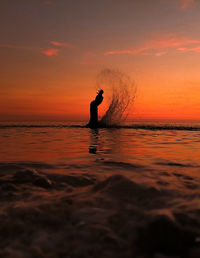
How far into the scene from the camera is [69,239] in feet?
6.81

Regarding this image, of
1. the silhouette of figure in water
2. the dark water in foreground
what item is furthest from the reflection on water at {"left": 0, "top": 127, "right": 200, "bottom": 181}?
the silhouette of figure in water

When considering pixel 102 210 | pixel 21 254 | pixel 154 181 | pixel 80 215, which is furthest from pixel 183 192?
pixel 21 254

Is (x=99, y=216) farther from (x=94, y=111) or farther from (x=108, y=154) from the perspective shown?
(x=94, y=111)

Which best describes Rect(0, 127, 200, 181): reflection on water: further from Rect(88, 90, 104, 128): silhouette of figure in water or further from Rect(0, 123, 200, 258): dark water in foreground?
Rect(88, 90, 104, 128): silhouette of figure in water

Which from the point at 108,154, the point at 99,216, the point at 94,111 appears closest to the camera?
the point at 99,216

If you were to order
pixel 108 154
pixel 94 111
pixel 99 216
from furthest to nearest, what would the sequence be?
pixel 94 111 < pixel 108 154 < pixel 99 216

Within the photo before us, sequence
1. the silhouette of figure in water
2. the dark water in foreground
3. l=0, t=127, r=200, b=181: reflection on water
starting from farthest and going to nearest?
1. the silhouette of figure in water
2. l=0, t=127, r=200, b=181: reflection on water
3. the dark water in foreground

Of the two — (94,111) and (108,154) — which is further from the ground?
(94,111)

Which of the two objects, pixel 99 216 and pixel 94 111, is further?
pixel 94 111

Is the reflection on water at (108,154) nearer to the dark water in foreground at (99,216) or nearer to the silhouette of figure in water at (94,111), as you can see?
the dark water in foreground at (99,216)

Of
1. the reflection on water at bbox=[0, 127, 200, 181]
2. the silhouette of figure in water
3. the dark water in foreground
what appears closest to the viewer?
the dark water in foreground

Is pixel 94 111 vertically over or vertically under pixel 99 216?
over

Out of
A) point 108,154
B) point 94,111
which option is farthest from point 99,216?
point 94,111

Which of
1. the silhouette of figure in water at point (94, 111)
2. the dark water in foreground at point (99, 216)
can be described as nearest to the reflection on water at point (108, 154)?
the dark water in foreground at point (99, 216)
